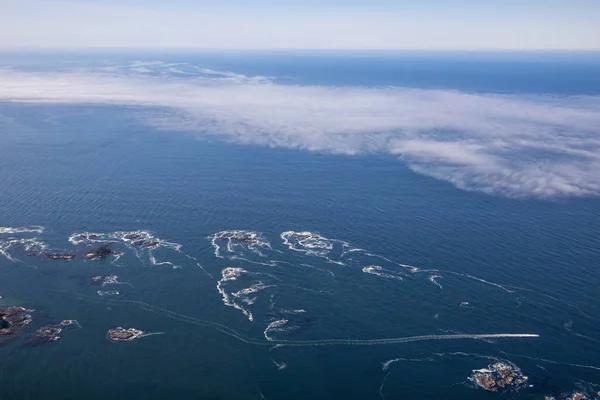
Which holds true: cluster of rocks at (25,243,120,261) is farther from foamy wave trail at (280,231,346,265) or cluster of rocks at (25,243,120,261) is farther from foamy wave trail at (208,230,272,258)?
foamy wave trail at (280,231,346,265)

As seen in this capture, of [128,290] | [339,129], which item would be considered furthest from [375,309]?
[339,129]

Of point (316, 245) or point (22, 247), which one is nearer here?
point (22, 247)

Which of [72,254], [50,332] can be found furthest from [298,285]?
[72,254]

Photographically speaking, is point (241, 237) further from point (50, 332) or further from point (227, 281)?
point (50, 332)

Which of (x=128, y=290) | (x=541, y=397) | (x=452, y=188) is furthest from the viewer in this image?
(x=452, y=188)

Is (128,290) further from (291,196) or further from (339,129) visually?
(339,129)

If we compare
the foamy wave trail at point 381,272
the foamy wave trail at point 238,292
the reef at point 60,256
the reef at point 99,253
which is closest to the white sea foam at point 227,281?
the foamy wave trail at point 238,292
